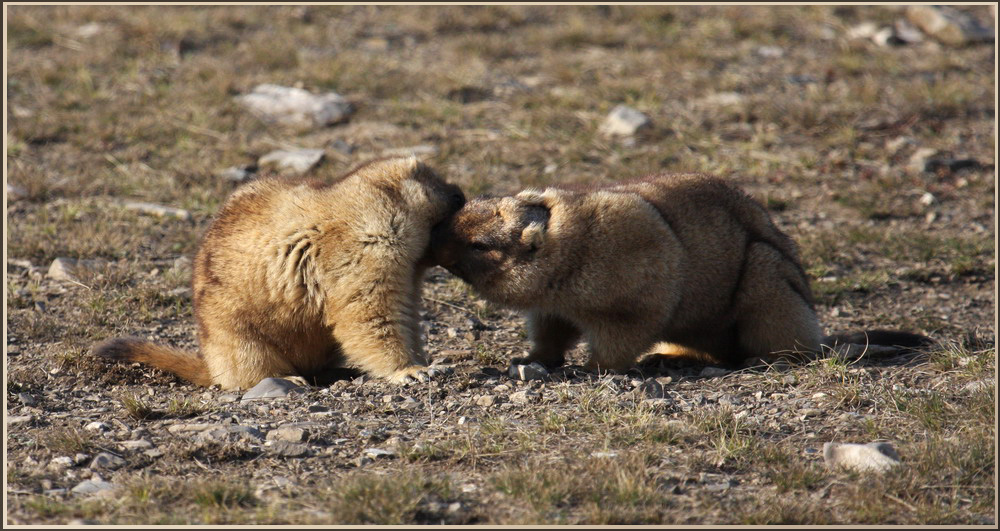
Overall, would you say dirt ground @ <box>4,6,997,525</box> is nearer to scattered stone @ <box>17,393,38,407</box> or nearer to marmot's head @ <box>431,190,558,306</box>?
scattered stone @ <box>17,393,38,407</box>

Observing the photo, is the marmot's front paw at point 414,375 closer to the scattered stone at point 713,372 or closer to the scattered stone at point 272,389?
the scattered stone at point 272,389

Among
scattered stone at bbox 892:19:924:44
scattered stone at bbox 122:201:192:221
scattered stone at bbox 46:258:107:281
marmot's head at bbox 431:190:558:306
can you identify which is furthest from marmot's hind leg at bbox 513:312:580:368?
scattered stone at bbox 892:19:924:44

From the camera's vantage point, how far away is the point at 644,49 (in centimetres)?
1425

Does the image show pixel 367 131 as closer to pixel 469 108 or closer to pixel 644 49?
pixel 469 108

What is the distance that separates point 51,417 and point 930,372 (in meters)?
5.45

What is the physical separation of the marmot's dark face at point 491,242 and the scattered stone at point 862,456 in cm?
236

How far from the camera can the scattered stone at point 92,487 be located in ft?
16.4


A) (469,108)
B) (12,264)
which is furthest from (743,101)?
(12,264)

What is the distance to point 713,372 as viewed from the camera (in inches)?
278

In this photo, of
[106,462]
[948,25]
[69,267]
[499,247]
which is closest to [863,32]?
[948,25]

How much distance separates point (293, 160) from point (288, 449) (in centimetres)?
593

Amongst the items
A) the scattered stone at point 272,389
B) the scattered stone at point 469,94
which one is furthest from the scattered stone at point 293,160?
the scattered stone at point 272,389

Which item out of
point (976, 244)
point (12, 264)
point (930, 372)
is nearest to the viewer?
point (930, 372)

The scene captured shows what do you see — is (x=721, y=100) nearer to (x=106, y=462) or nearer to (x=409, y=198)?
(x=409, y=198)
